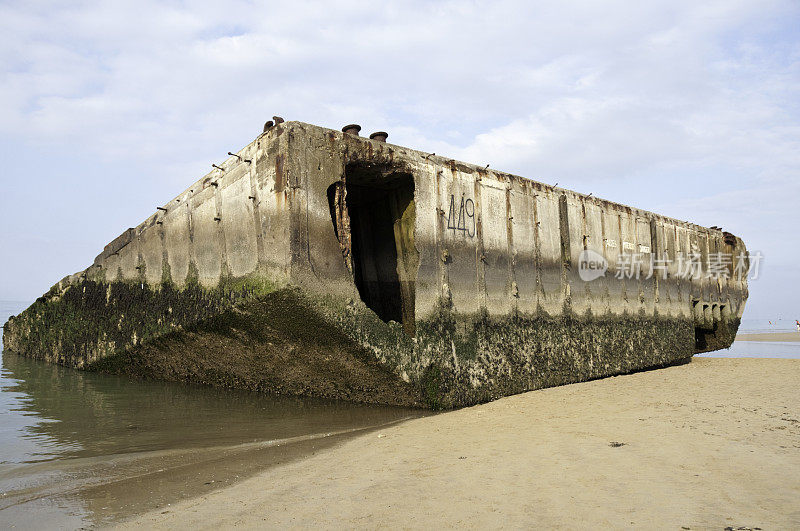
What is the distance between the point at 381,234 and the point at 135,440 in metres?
3.38

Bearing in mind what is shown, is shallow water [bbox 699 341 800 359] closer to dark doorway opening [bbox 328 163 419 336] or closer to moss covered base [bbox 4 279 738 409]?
moss covered base [bbox 4 279 738 409]

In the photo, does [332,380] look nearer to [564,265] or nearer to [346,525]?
[346,525]

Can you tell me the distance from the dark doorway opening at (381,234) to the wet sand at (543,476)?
1511 mm

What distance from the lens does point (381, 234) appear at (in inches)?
249

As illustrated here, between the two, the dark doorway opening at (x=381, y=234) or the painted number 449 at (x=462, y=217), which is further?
the painted number 449 at (x=462, y=217)

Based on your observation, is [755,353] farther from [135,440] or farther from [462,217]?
[135,440]

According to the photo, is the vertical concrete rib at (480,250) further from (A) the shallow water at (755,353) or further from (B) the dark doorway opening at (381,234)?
(A) the shallow water at (755,353)

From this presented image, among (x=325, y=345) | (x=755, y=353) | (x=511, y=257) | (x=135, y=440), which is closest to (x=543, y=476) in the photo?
(x=325, y=345)

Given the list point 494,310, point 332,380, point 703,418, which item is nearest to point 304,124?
point 332,380

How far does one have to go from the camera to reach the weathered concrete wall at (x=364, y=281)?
4680 millimetres

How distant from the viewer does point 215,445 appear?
3844mm

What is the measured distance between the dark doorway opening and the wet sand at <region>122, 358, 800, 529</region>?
151cm

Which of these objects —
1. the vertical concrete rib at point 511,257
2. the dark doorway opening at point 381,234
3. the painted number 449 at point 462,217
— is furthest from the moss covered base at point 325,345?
the painted number 449 at point 462,217

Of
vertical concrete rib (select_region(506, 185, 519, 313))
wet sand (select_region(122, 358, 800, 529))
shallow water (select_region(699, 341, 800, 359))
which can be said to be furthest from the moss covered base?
shallow water (select_region(699, 341, 800, 359))
